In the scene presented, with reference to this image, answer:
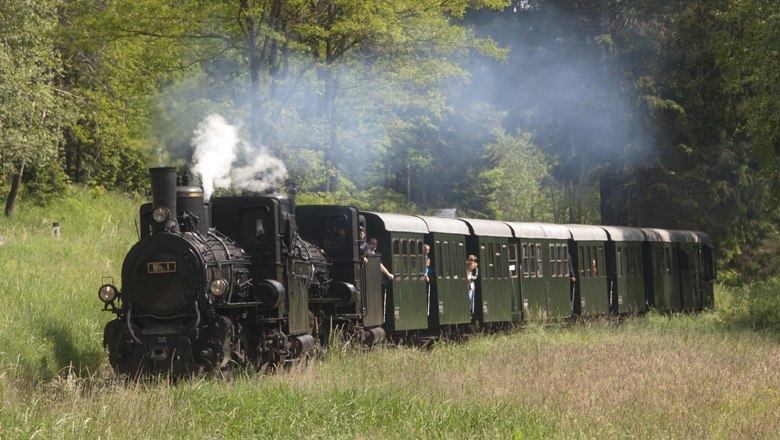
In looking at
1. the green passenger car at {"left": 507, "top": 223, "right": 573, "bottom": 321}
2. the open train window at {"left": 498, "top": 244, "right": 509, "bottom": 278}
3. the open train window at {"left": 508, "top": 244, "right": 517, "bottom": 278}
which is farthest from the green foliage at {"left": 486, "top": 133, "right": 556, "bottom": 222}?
the open train window at {"left": 498, "top": 244, "right": 509, "bottom": 278}

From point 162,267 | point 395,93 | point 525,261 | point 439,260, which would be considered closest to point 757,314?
point 525,261

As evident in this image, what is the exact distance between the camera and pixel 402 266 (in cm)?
2009

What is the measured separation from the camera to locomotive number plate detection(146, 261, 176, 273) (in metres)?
14.1

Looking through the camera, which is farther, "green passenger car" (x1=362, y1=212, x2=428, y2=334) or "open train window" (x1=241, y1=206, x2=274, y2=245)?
"green passenger car" (x1=362, y1=212, x2=428, y2=334)

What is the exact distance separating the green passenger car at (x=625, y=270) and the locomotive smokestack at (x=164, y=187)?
16975 mm

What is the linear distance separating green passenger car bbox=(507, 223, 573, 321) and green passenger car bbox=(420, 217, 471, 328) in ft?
7.51

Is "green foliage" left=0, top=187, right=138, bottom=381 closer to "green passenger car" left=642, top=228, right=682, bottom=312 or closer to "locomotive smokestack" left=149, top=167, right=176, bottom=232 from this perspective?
"locomotive smokestack" left=149, top=167, right=176, bottom=232

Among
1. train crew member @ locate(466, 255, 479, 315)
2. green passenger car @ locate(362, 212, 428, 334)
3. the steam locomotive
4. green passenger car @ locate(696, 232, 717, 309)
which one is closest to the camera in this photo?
the steam locomotive

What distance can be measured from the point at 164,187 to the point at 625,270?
18.2 meters

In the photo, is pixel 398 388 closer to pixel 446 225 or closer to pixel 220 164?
pixel 220 164

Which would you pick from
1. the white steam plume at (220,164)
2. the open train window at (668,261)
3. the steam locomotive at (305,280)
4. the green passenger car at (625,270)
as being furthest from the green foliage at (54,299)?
the open train window at (668,261)

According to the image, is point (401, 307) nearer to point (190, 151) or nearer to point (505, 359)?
point (505, 359)

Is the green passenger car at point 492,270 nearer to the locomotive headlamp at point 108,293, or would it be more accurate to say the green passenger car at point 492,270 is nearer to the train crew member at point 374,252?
the train crew member at point 374,252

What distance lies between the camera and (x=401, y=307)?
1984 centimetres
